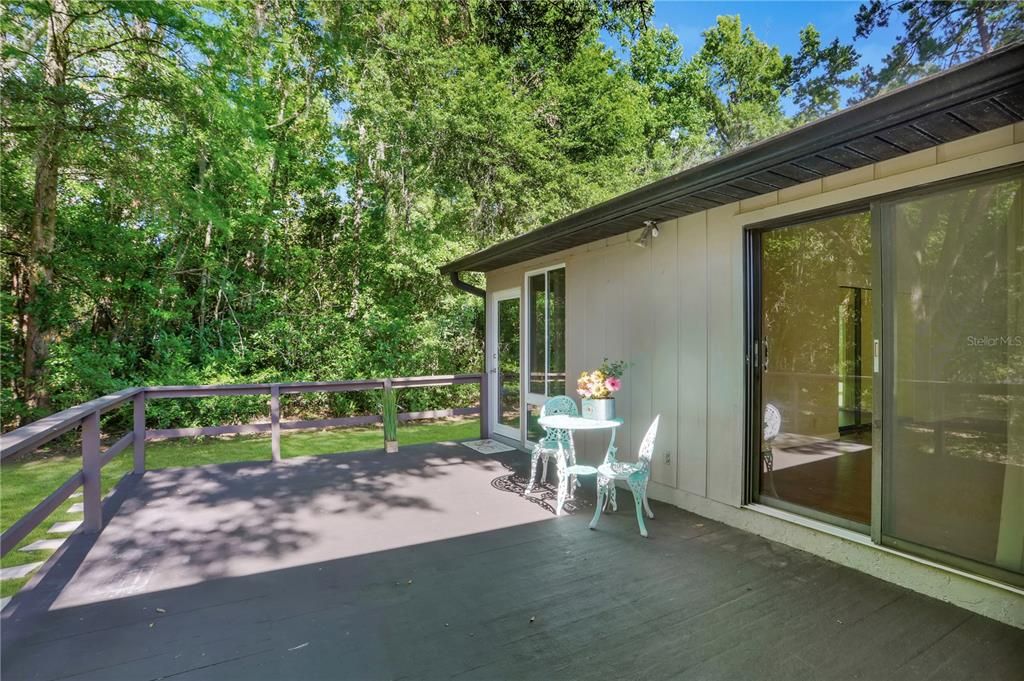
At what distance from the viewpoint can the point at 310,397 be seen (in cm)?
827

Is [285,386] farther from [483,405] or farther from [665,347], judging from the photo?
[665,347]

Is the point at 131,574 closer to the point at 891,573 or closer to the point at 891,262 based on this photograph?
the point at 891,573

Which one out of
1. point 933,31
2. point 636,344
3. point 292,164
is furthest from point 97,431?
point 933,31

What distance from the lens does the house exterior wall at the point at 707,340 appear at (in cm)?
234

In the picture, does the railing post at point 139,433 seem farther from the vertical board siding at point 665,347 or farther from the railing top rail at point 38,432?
the vertical board siding at point 665,347

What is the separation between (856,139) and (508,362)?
14.6 ft

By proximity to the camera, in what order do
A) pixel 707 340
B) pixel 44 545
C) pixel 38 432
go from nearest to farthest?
pixel 38 432
pixel 44 545
pixel 707 340

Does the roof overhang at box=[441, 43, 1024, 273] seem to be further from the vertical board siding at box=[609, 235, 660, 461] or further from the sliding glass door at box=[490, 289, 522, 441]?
the sliding glass door at box=[490, 289, 522, 441]

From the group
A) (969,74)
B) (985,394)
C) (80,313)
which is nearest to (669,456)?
(985,394)

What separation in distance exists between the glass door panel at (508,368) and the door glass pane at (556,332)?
707 millimetres

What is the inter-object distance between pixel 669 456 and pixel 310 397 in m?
6.47

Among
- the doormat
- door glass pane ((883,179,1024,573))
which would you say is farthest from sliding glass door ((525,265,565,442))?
door glass pane ((883,179,1024,573))

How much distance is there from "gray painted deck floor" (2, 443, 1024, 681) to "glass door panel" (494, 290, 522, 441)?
2427mm

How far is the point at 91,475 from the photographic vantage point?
10.6ft
